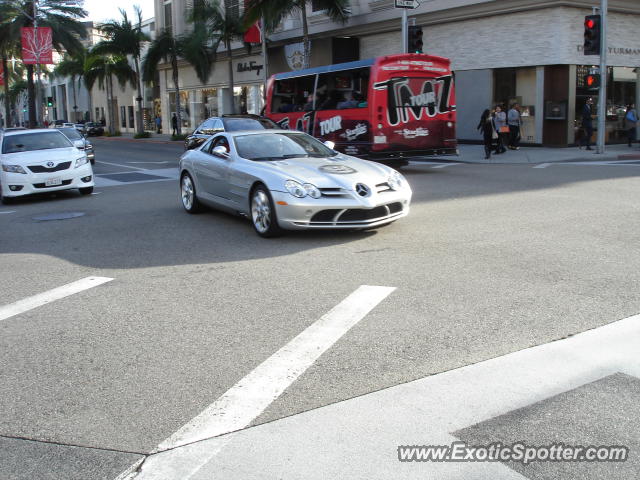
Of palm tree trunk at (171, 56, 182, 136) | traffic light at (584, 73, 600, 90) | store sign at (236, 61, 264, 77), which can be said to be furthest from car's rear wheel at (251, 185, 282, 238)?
palm tree trunk at (171, 56, 182, 136)

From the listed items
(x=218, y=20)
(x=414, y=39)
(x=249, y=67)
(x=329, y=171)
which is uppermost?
(x=218, y=20)

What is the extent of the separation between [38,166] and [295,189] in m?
8.25

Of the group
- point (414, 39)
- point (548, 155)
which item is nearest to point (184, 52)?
point (414, 39)

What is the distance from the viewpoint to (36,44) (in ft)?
127

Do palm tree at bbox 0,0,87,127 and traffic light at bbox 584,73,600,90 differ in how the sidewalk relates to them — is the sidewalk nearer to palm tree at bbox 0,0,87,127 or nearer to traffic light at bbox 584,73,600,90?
traffic light at bbox 584,73,600,90

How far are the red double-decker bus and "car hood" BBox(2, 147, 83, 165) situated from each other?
23.6 ft

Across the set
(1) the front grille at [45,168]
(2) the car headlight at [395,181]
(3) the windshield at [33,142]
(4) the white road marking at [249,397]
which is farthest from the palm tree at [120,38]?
(4) the white road marking at [249,397]

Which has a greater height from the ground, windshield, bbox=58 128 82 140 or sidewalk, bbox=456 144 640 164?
windshield, bbox=58 128 82 140

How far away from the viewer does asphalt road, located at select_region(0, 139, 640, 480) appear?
13.6 feet

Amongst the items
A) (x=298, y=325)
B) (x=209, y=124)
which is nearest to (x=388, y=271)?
(x=298, y=325)

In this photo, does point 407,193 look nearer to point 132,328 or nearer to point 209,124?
point 132,328

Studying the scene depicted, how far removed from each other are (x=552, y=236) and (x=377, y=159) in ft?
32.4

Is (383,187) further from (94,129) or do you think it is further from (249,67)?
(94,129)

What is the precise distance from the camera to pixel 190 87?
172ft
